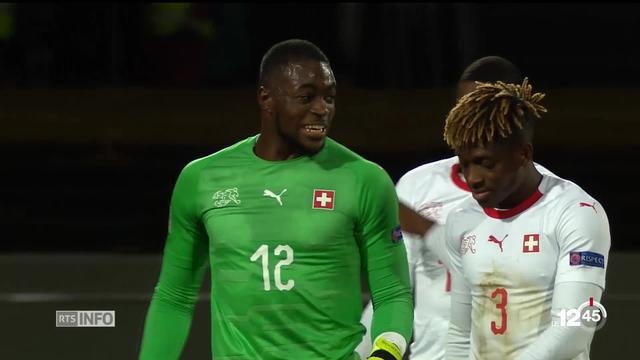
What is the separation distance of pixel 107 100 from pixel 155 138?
112cm

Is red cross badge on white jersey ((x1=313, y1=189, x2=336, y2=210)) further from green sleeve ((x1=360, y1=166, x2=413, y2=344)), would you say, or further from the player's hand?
the player's hand

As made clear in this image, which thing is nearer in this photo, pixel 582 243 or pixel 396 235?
pixel 582 243

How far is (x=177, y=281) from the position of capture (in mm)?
5059

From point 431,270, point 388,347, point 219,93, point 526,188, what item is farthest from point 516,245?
point 219,93

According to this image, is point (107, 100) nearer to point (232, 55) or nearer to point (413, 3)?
point (232, 55)

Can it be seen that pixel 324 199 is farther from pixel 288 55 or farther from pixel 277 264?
pixel 288 55

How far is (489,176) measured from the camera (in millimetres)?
4695

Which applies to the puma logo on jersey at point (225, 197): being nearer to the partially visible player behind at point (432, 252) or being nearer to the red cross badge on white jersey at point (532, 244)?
the red cross badge on white jersey at point (532, 244)

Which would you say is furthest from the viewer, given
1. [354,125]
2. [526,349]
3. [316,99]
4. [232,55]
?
[232,55]

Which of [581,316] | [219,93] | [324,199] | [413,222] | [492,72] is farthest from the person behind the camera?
[219,93]

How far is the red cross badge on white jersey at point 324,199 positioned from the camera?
4.95 metres

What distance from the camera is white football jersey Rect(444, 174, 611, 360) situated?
181 inches

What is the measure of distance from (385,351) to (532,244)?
597mm

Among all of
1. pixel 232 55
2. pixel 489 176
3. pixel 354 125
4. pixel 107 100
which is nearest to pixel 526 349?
pixel 489 176
